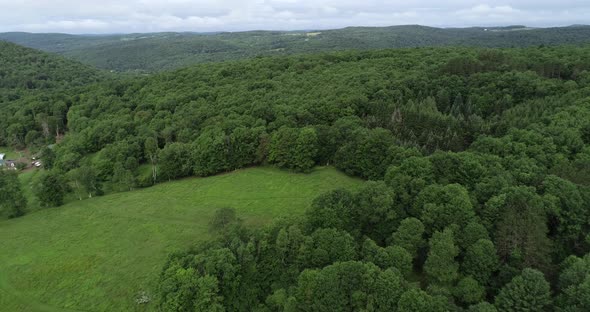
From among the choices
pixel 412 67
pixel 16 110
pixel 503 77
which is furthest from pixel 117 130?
pixel 503 77

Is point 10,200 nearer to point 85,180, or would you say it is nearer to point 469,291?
point 85,180

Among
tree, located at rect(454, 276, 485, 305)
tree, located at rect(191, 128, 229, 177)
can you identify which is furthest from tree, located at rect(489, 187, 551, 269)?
tree, located at rect(191, 128, 229, 177)

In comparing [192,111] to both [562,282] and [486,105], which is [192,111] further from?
[562,282]

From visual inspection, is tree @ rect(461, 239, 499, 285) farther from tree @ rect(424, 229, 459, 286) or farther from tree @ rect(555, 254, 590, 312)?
tree @ rect(555, 254, 590, 312)

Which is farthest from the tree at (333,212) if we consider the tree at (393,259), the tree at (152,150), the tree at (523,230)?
the tree at (152,150)

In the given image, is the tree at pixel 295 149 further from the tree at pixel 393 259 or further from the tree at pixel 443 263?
the tree at pixel 443 263

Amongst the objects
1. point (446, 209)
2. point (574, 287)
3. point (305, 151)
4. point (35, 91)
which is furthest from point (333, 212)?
point (35, 91)
